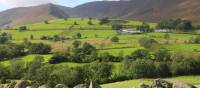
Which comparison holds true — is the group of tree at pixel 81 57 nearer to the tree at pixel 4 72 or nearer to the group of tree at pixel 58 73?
the group of tree at pixel 58 73

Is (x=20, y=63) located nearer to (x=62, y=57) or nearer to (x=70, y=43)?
(x=62, y=57)

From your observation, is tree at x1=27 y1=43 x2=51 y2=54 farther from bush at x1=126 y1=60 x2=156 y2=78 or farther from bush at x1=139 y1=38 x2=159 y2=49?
bush at x1=126 y1=60 x2=156 y2=78

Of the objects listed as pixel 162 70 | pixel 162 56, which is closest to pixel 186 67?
pixel 162 70

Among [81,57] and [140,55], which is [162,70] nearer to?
[140,55]

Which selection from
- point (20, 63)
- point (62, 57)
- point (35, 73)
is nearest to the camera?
point (35, 73)

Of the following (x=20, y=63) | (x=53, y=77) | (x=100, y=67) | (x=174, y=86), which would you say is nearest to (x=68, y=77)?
(x=53, y=77)

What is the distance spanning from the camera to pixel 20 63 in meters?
130

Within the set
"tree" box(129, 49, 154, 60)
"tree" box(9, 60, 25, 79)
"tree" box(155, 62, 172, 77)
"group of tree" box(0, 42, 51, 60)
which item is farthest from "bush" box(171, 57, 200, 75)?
"group of tree" box(0, 42, 51, 60)

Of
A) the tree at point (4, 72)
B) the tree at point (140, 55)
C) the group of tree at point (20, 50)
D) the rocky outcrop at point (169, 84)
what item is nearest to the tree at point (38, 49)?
the group of tree at point (20, 50)

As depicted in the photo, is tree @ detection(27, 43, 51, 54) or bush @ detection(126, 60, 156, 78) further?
tree @ detection(27, 43, 51, 54)

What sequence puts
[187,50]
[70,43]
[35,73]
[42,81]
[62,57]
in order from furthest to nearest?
[70,43] → [187,50] → [62,57] → [35,73] → [42,81]

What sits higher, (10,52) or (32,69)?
(32,69)

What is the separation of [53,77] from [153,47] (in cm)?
6221

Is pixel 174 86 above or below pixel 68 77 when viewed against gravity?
above
